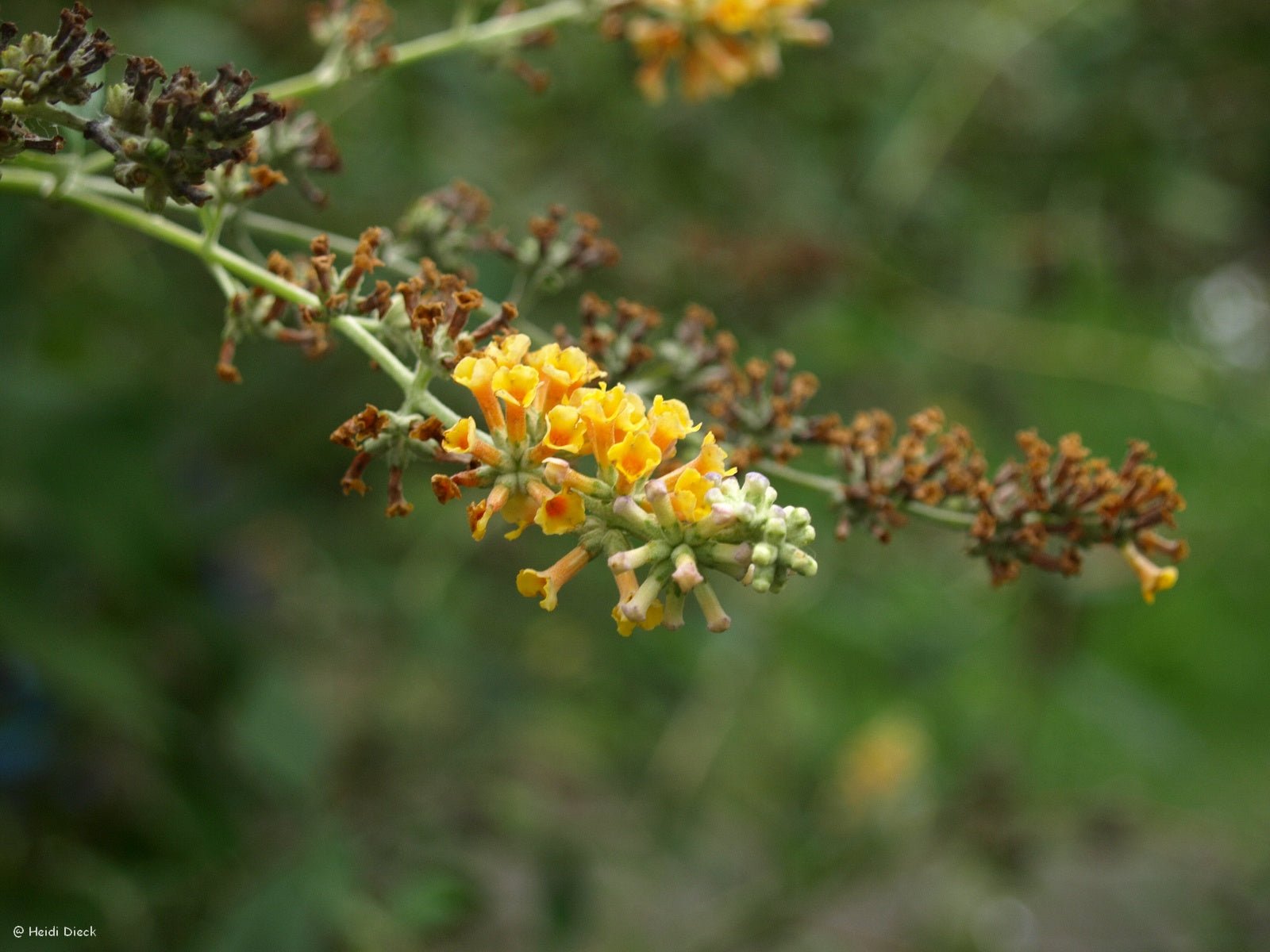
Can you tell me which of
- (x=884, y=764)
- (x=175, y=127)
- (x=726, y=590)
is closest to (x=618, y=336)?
(x=175, y=127)

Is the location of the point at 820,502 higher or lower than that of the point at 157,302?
higher

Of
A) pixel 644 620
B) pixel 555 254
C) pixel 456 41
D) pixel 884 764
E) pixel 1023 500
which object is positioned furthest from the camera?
pixel 884 764

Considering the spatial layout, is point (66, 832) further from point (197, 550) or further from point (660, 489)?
point (660, 489)

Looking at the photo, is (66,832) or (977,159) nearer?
(66,832)

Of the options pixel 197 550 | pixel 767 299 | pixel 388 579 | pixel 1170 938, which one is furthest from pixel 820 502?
pixel 1170 938

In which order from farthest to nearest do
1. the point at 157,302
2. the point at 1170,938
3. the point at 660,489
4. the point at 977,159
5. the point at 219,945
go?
the point at 1170,938 < the point at 977,159 < the point at 157,302 < the point at 219,945 < the point at 660,489

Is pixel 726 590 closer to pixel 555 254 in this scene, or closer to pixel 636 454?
pixel 555 254
